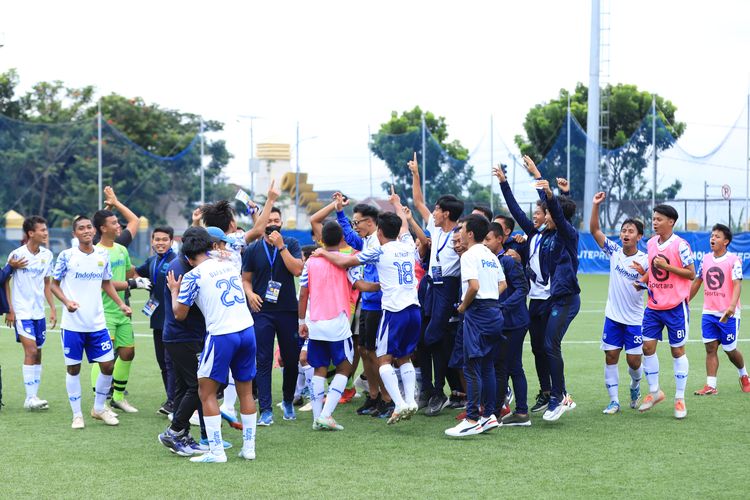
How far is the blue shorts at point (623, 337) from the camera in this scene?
920 cm

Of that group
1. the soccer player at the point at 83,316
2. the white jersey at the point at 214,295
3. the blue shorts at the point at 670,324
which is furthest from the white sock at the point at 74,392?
the blue shorts at the point at 670,324

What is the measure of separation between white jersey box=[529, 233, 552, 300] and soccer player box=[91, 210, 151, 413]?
399cm

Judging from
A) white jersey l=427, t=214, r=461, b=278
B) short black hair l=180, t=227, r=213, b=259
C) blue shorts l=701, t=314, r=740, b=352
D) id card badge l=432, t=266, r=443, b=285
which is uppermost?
short black hair l=180, t=227, r=213, b=259

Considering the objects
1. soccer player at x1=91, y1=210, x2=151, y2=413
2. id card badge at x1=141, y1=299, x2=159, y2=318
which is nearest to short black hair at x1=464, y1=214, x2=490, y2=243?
id card badge at x1=141, y1=299, x2=159, y2=318

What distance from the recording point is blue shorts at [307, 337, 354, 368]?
8.53m

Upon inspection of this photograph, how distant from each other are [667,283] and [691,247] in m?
22.8

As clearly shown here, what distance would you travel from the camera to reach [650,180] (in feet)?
109

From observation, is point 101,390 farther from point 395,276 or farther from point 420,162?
point 420,162

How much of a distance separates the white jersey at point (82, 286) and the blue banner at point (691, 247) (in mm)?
21850

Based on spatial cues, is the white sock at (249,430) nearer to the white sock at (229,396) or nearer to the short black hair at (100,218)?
the white sock at (229,396)

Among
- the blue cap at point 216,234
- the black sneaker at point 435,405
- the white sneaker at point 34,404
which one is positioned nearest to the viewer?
the blue cap at point 216,234

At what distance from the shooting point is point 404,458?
7.32 m

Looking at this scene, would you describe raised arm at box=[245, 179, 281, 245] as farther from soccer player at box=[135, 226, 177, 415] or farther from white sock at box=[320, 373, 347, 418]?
white sock at box=[320, 373, 347, 418]

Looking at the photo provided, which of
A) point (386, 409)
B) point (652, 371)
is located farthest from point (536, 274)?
point (386, 409)
